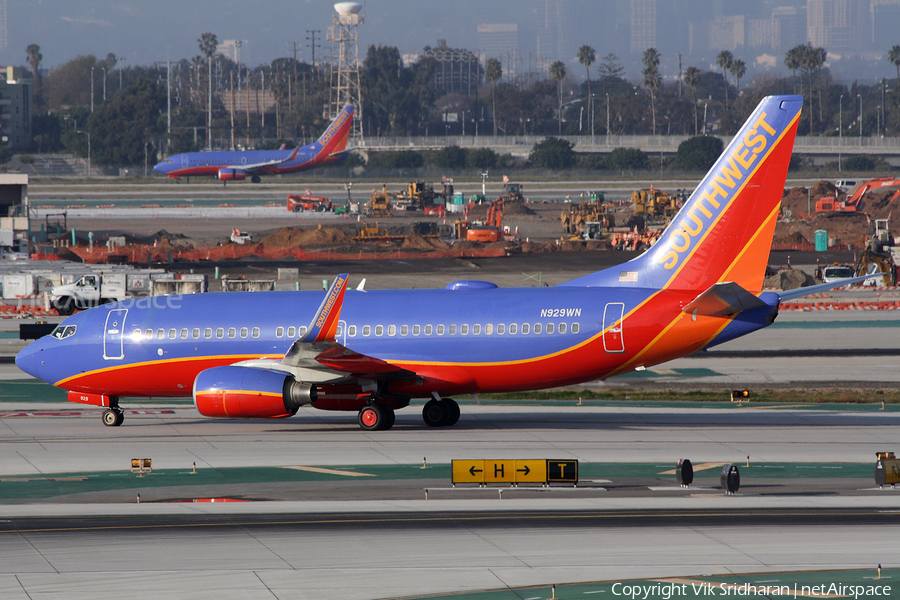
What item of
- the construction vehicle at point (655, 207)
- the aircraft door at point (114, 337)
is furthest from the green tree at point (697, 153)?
the aircraft door at point (114, 337)

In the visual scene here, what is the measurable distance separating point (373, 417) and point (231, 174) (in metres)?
136

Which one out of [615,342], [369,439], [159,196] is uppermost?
[159,196]

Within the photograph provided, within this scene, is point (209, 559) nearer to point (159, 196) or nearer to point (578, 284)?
point (578, 284)

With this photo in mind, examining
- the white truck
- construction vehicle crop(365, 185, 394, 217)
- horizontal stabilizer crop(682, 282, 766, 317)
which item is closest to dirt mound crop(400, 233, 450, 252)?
construction vehicle crop(365, 185, 394, 217)

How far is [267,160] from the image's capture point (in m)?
162

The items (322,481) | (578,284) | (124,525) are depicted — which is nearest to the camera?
(124,525)

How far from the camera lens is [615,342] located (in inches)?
1180

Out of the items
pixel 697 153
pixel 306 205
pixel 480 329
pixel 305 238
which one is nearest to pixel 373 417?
pixel 480 329

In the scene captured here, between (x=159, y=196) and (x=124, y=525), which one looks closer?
(x=124, y=525)

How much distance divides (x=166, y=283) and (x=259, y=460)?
113 feet

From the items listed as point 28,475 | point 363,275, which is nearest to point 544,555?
point 28,475

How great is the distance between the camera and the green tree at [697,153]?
193 meters

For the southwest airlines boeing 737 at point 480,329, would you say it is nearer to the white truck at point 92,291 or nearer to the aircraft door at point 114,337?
the aircraft door at point 114,337

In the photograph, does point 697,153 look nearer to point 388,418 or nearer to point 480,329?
point 480,329
